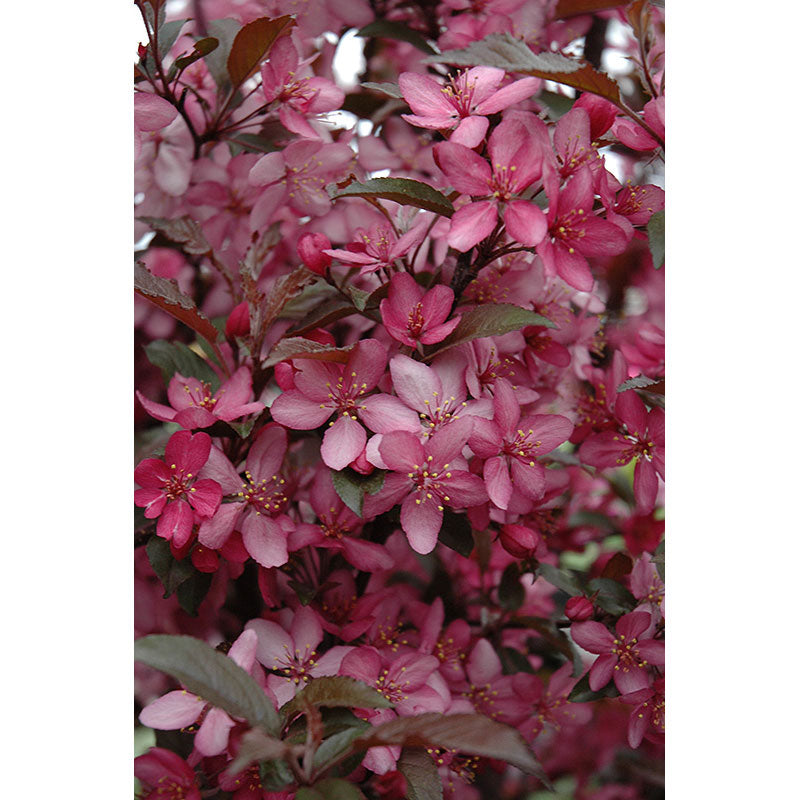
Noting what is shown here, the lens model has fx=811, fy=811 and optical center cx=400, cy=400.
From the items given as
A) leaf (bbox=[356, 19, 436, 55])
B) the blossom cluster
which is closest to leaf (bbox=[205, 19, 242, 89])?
the blossom cluster

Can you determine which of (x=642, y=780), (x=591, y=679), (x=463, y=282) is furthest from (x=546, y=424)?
(x=642, y=780)

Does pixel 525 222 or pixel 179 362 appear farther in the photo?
pixel 179 362

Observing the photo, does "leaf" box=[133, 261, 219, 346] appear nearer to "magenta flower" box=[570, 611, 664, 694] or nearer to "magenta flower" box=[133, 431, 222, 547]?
"magenta flower" box=[133, 431, 222, 547]

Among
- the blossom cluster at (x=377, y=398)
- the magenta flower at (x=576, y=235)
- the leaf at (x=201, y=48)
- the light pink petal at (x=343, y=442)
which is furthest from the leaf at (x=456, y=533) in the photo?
the leaf at (x=201, y=48)

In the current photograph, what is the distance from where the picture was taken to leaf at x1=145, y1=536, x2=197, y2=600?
66 centimetres

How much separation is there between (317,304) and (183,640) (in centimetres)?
37

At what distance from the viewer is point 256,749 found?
47 centimetres

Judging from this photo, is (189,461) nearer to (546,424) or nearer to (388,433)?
(388,433)

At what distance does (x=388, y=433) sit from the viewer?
62 centimetres

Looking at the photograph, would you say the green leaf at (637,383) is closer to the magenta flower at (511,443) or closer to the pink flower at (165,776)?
the magenta flower at (511,443)

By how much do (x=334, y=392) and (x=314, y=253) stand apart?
12 centimetres

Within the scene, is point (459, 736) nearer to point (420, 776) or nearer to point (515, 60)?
point (420, 776)

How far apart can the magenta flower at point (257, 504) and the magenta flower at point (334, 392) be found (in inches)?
1.4

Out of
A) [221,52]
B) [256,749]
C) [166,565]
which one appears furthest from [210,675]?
[221,52]
